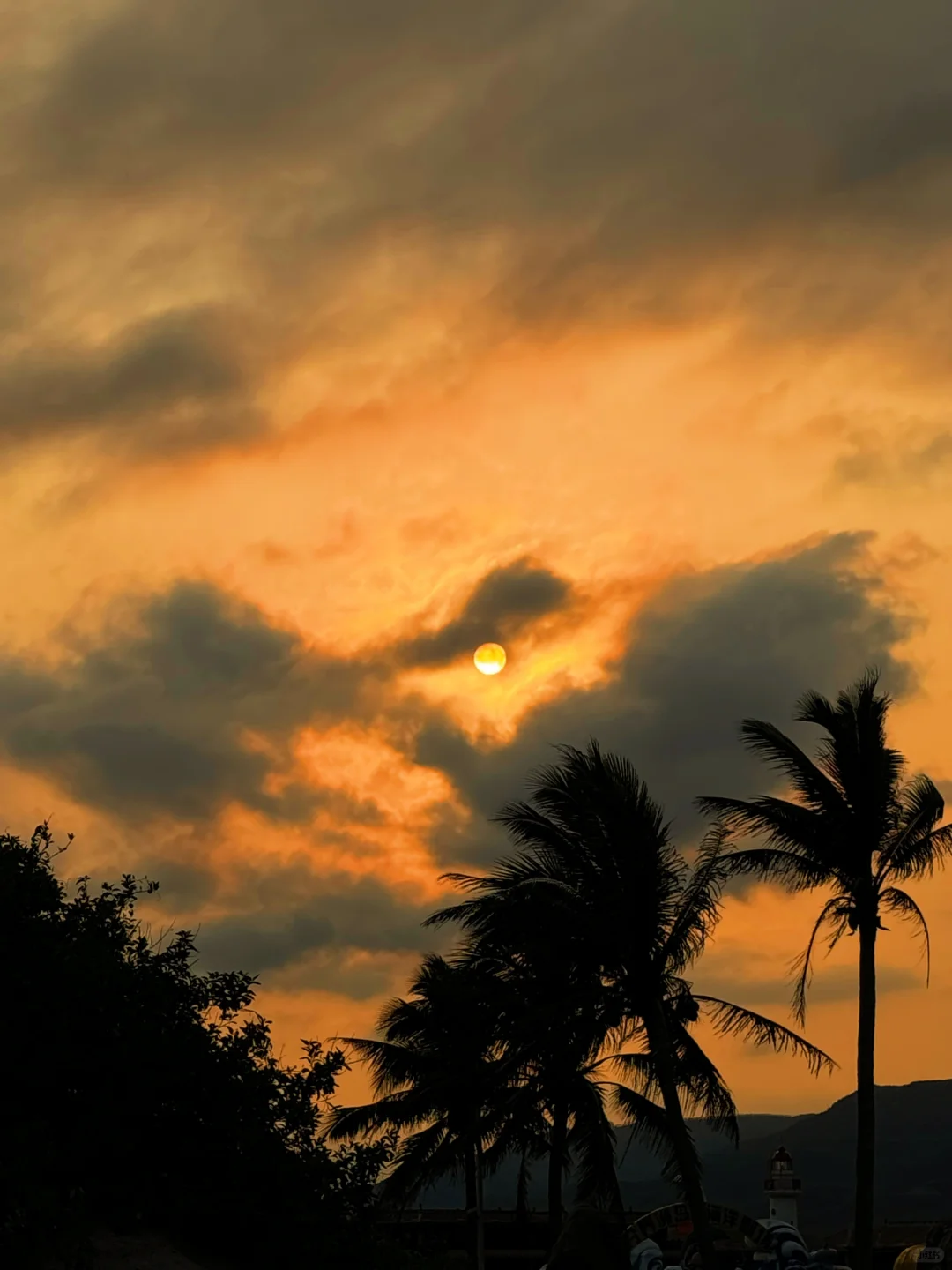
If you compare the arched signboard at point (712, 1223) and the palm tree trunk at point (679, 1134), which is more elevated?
the palm tree trunk at point (679, 1134)


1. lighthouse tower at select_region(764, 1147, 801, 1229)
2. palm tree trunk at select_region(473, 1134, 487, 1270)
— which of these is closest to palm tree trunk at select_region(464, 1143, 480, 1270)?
palm tree trunk at select_region(473, 1134, 487, 1270)

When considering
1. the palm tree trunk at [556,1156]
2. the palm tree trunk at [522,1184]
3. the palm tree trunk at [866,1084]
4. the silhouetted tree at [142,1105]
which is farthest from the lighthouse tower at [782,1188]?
the silhouetted tree at [142,1105]

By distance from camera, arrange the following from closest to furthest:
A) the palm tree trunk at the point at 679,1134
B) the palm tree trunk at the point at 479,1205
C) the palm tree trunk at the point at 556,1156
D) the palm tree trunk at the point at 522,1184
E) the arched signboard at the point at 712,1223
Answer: the palm tree trunk at the point at 679,1134, the arched signboard at the point at 712,1223, the palm tree trunk at the point at 556,1156, the palm tree trunk at the point at 479,1205, the palm tree trunk at the point at 522,1184

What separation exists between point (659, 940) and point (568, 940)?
1.50 m

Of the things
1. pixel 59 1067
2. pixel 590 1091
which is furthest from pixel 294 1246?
pixel 590 1091

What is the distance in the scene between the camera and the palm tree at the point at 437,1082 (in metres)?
39.0

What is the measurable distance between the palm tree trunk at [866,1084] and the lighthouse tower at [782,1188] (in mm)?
15736

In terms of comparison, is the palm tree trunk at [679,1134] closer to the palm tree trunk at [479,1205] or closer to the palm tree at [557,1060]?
the palm tree at [557,1060]

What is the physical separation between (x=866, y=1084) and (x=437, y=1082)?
13.4 metres

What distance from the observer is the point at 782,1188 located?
151ft

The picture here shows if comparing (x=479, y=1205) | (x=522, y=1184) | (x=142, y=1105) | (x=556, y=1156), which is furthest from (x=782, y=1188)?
(x=142, y=1105)

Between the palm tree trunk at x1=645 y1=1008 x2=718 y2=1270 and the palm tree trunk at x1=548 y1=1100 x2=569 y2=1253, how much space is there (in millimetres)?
7830

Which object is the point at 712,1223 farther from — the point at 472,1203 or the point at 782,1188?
the point at 472,1203

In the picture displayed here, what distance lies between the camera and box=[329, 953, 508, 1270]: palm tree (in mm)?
38969
